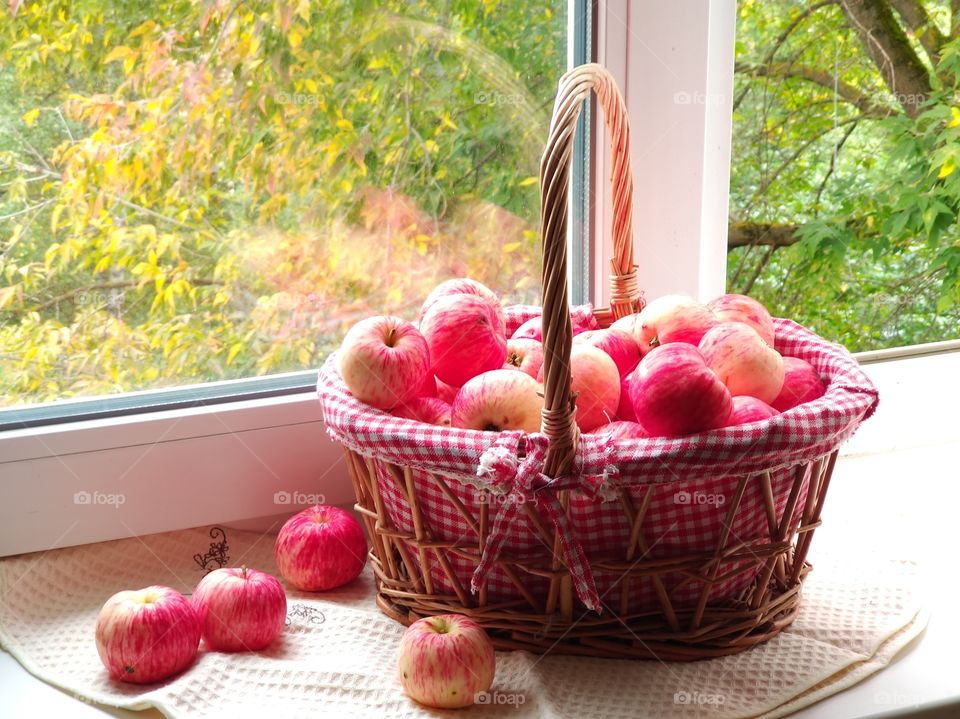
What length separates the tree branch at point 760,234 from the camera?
4.25 feet

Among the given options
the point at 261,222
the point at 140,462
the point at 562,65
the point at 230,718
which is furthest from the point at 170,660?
the point at 562,65

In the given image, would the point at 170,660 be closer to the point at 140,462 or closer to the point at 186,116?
the point at 140,462

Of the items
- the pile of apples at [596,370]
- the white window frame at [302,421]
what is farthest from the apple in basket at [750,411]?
the white window frame at [302,421]

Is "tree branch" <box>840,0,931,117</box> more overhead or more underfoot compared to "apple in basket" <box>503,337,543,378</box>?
more overhead

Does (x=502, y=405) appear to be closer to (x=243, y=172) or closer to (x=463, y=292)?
(x=463, y=292)

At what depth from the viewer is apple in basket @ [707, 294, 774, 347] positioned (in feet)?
3.07

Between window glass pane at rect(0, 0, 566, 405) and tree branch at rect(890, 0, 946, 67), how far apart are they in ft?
1.63

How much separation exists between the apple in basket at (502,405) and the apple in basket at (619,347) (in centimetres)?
11

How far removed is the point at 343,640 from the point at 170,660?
156mm

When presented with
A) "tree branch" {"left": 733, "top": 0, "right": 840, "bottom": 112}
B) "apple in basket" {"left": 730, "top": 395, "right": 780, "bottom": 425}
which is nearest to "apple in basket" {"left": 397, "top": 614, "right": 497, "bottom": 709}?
"apple in basket" {"left": 730, "top": 395, "right": 780, "bottom": 425}

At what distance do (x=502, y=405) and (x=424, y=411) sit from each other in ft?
0.30

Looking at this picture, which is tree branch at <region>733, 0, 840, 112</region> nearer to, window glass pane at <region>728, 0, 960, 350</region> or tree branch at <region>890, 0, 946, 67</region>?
window glass pane at <region>728, 0, 960, 350</region>

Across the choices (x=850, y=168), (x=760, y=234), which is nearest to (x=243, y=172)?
(x=760, y=234)

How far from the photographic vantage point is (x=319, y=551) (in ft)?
3.10
